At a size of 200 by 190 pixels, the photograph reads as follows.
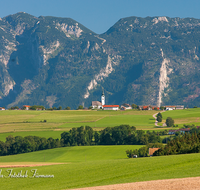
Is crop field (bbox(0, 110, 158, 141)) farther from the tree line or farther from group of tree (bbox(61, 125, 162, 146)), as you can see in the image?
the tree line

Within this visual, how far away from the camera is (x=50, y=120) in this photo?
639ft

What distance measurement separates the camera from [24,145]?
13025 centimetres

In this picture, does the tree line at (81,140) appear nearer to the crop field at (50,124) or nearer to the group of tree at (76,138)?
the group of tree at (76,138)

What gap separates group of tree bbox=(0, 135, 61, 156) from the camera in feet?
421

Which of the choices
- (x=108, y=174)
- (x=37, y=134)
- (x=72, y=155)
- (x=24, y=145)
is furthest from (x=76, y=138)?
(x=108, y=174)

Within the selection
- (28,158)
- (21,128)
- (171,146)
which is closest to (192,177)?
(171,146)

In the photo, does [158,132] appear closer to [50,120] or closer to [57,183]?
[50,120]

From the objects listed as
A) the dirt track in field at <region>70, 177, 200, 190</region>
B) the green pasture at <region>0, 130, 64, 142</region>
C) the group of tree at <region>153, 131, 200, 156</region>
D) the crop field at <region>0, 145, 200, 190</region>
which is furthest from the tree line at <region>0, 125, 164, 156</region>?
the dirt track in field at <region>70, 177, 200, 190</region>

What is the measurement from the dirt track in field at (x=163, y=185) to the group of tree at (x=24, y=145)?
99.4 meters

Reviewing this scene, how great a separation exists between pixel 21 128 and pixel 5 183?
12971cm

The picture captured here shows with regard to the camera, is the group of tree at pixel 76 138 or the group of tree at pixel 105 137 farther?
the group of tree at pixel 76 138

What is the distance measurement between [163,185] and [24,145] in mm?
104368

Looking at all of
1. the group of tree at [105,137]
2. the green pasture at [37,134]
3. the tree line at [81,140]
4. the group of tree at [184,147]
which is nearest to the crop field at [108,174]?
the group of tree at [184,147]

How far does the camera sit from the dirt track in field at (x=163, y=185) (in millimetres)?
30900
